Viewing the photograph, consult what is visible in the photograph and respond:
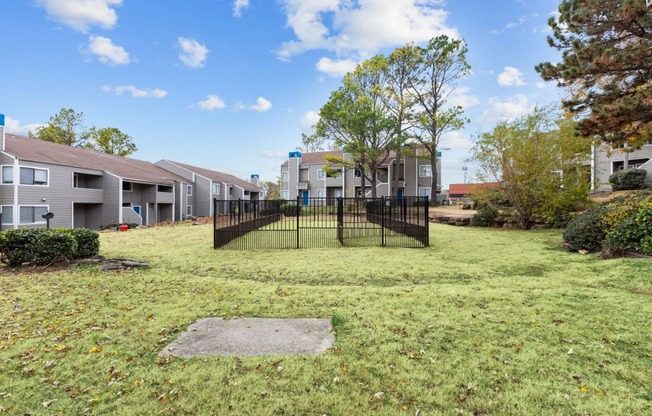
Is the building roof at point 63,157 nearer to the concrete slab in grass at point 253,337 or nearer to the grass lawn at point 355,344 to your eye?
the grass lawn at point 355,344

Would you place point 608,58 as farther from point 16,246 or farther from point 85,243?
point 16,246

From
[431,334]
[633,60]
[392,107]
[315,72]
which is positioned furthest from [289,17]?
[392,107]

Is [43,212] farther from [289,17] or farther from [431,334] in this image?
[431,334]

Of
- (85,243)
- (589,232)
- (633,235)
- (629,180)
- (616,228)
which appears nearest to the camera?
(633,235)

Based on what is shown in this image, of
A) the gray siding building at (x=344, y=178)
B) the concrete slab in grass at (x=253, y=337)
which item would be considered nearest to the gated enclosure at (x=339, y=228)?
the concrete slab in grass at (x=253, y=337)

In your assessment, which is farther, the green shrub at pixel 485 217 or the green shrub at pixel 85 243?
the green shrub at pixel 485 217

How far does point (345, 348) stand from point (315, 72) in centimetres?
1684

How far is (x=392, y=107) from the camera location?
28.1 m

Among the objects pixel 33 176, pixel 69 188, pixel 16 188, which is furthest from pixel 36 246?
pixel 69 188

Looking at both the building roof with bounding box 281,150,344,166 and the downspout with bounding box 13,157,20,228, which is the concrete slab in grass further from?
the building roof with bounding box 281,150,344,166

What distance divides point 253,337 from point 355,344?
1.13 meters

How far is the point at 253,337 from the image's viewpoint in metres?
3.38

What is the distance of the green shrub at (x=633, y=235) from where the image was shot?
21.9ft

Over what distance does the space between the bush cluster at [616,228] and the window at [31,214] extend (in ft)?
85.0
